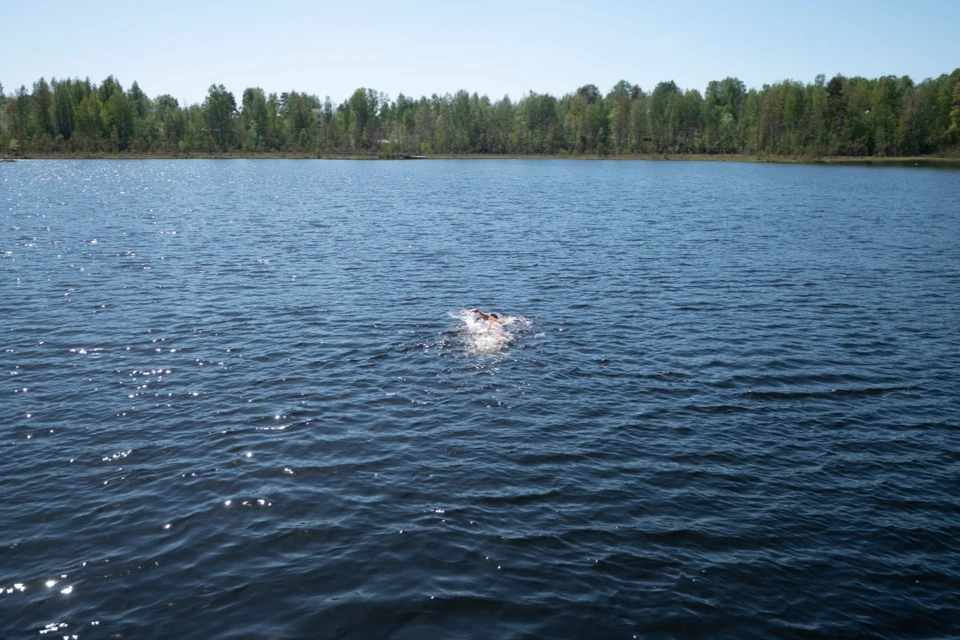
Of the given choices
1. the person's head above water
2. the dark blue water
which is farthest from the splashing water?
the dark blue water

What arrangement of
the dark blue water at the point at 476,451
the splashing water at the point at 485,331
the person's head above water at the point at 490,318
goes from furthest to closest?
1. the person's head above water at the point at 490,318
2. the splashing water at the point at 485,331
3. the dark blue water at the point at 476,451

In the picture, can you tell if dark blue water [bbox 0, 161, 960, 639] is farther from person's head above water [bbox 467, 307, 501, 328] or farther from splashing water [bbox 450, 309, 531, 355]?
person's head above water [bbox 467, 307, 501, 328]

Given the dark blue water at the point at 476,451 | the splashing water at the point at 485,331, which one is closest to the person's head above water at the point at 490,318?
the splashing water at the point at 485,331

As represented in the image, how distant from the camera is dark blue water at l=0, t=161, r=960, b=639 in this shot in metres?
13.7

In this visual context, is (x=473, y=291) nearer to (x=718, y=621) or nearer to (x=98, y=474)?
(x=98, y=474)

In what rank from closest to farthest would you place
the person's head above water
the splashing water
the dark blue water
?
the dark blue water, the splashing water, the person's head above water

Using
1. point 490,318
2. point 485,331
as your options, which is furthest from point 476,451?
point 490,318

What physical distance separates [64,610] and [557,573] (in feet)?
33.5

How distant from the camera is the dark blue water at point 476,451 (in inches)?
539

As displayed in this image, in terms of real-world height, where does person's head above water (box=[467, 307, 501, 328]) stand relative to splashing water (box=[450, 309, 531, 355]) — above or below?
above

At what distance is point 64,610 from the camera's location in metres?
13.1

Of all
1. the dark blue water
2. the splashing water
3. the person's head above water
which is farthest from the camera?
the person's head above water

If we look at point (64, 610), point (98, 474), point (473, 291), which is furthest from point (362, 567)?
point (473, 291)

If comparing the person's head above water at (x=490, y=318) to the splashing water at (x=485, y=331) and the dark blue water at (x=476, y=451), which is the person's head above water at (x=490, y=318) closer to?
the splashing water at (x=485, y=331)
